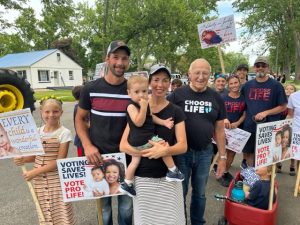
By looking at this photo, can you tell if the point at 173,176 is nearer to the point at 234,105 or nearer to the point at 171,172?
the point at 171,172

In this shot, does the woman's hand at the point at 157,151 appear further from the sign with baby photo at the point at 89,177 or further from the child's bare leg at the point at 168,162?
the sign with baby photo at the point at 89,177

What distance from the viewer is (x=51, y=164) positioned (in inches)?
120

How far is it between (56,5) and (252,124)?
1190cm

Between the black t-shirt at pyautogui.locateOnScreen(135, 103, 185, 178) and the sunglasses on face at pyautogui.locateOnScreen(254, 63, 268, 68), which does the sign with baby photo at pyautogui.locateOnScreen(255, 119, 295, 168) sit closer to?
the sunglasses on face at pyautogui.locateOnScreen(254, 63, 268, 68)

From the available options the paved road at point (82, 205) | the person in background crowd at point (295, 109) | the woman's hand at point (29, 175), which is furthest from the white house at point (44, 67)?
the woman's hand at point (29, 175)

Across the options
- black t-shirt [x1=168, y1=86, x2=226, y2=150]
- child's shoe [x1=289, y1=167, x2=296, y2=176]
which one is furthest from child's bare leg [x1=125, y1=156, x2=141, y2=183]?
child's shoe [x1=289, y1=167, x2=296, y2=176]

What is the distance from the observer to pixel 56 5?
546 inches

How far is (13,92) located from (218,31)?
5.11 metres

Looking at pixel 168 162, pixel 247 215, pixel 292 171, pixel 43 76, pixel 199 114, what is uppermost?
pixel 43 76

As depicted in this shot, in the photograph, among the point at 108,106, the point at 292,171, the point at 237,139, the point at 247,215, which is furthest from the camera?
the point at 292,171

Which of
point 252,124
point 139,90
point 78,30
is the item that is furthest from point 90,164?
point 78,30

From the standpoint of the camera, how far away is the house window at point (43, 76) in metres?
38.2

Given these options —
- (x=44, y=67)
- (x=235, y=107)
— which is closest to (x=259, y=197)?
(x=235, y=107)

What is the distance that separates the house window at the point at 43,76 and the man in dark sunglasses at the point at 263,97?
36.8 meters
